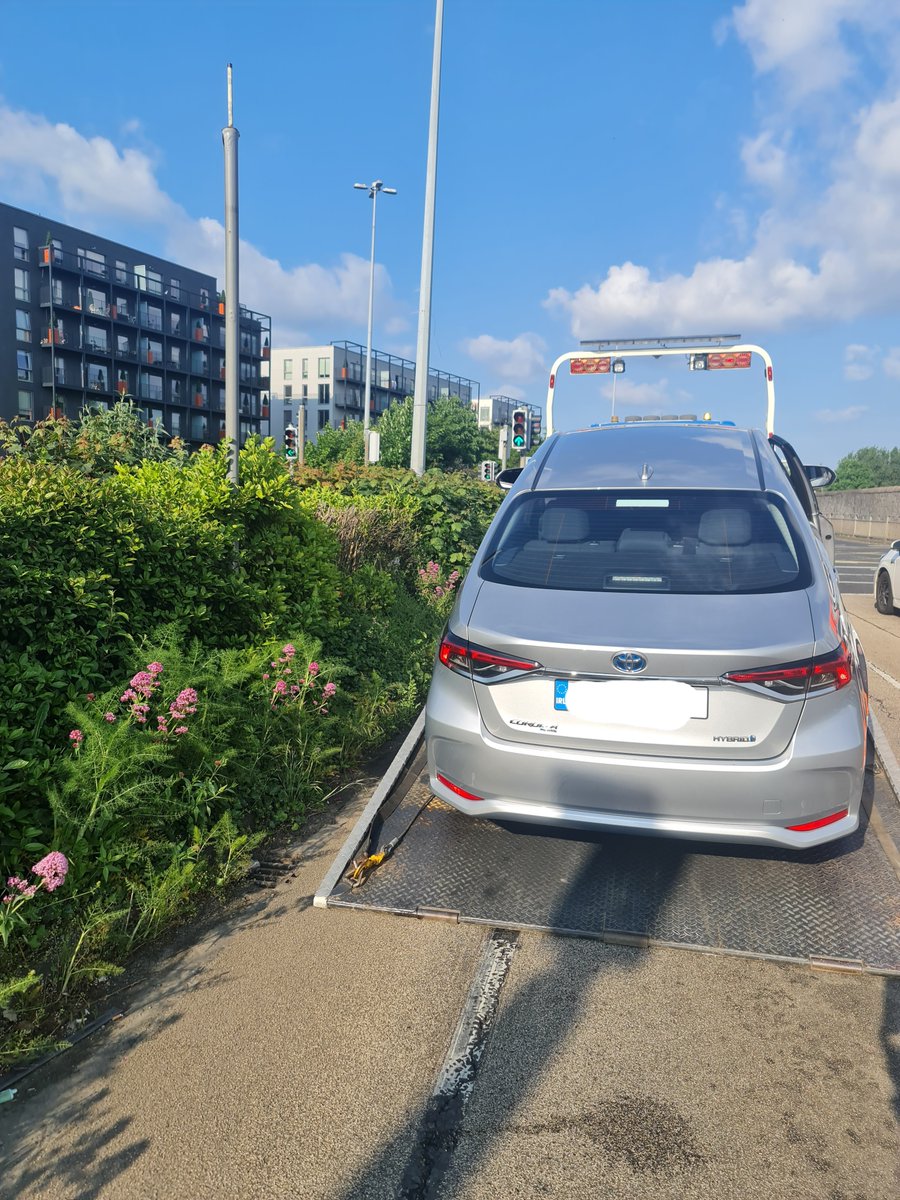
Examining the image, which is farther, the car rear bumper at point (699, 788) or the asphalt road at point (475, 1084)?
the car rear bumper at point (699, 788)

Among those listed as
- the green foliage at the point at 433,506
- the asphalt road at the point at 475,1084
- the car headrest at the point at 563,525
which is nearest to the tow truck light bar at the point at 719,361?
the green foliage at the point at 433,506

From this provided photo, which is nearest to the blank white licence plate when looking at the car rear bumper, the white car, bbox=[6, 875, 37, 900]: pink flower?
the car rear bumper

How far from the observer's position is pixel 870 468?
6186 inches

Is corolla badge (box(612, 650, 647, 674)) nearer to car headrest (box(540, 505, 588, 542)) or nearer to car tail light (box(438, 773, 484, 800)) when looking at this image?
car tail light (box(438, 773, 484, 800))

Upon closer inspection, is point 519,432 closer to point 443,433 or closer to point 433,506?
point 433,506

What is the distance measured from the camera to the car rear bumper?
310cm

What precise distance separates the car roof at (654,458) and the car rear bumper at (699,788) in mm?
1486

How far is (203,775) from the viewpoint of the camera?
4.19 meters

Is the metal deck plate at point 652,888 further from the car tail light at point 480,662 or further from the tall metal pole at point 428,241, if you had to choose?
the tall metal pole at point 428,241

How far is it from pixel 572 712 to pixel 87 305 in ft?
218

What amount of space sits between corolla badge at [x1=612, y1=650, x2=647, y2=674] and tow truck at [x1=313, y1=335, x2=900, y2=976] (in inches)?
27.6

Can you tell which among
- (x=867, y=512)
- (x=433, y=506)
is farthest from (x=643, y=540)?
(x=867, y=512)

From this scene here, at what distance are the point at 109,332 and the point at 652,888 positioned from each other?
224ft

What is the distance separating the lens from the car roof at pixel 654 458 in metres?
4.21
